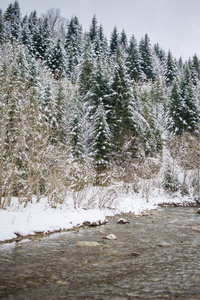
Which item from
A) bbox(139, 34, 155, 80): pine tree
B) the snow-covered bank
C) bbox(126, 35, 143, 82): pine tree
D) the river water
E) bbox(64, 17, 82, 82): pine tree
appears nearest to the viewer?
the river water

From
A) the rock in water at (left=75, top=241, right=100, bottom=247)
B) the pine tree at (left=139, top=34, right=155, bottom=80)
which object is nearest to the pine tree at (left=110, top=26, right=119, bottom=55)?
the pine tree at (left=139, top=34, right=155, bottom=80)

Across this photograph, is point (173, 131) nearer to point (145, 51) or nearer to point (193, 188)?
point (193, 188)

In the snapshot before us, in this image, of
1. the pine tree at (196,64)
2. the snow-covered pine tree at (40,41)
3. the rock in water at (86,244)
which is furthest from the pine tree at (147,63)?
the rock in water at (86,244)

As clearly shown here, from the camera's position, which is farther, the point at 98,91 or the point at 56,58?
the point at 56,58

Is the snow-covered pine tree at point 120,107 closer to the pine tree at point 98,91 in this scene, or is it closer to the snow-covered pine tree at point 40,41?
the pine tree at point 98,91

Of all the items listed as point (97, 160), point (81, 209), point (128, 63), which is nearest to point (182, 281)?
point (81, 209)

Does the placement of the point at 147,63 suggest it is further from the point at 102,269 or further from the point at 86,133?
the point at 102,269

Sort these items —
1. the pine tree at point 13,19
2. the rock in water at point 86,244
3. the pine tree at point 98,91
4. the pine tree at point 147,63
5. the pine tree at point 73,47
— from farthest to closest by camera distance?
the pine tree at point 147,63 → the pine tree at point 13,19 → the pine tree at point 73,47 → the pine tree at point 98,91 → the rock in water at point 86,244

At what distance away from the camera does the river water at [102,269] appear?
10.3 feet

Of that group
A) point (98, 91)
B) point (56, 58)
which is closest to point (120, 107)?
point (98, 91)

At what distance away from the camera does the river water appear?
315cm

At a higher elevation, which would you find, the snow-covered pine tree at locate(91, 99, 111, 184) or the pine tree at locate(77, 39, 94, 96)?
the pine tree at locate(77, 39, 94, 96)

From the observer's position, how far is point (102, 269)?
164 inches

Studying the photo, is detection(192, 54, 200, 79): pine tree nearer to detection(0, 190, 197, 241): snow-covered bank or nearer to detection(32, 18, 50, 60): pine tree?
detection(32, 18, 50, 60): pine tree
